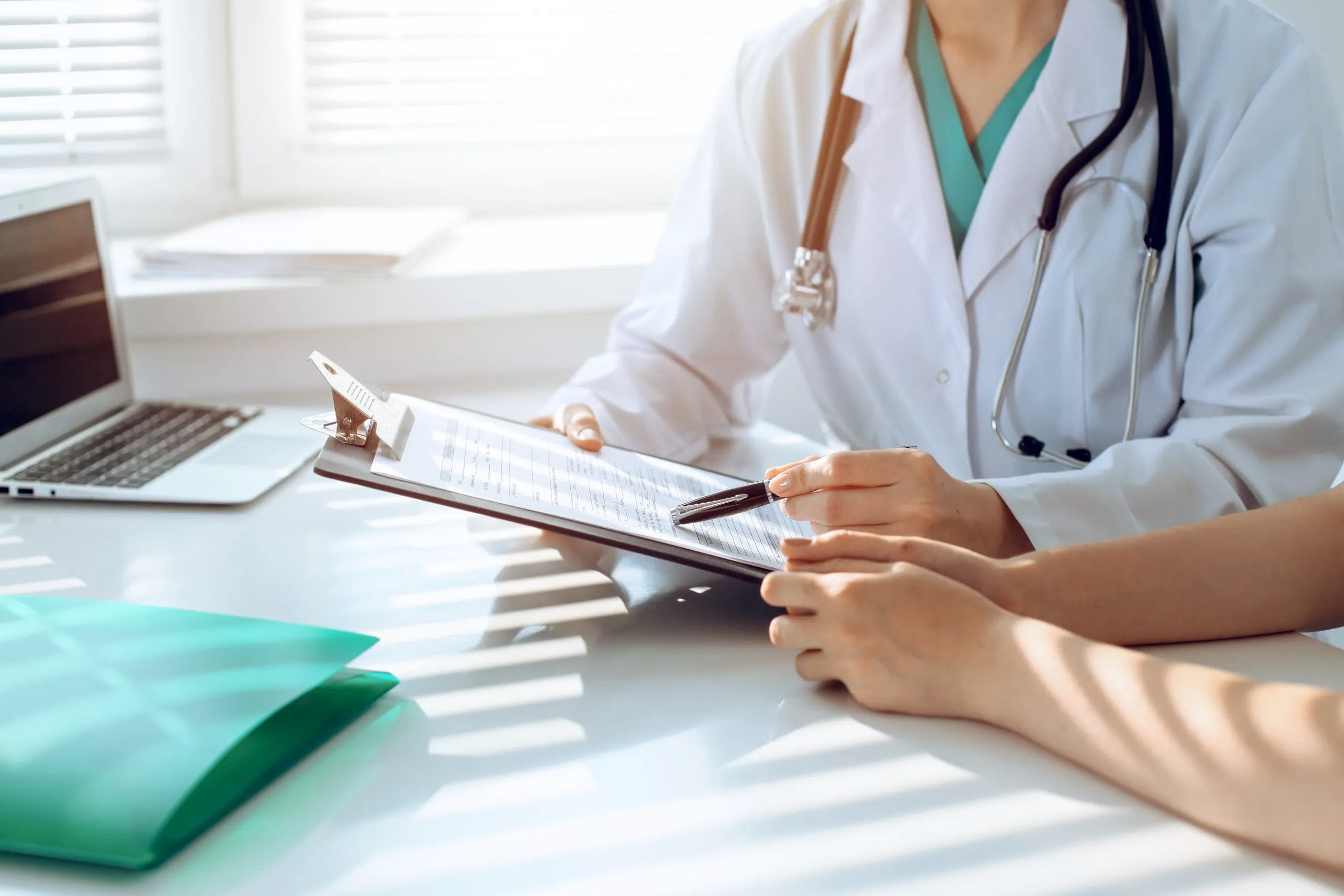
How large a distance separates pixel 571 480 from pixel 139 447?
60 cm

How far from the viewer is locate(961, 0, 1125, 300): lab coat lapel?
1188 millimetres

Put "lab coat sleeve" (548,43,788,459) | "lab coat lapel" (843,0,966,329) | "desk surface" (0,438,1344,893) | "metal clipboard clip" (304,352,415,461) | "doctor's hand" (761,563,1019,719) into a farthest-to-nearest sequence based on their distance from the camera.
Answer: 1. "lab coat sleeve" (548,43,788,459)
2. "lab coat lapel" (843,0,966,329)
3. "metal clipboard clip" (304,352,415,461)
4. "doctor's hand" (761,563,1019,719)
5. "desk surface" (0,438,1344,893)

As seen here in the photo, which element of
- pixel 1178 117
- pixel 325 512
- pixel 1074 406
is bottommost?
pixel 325 512

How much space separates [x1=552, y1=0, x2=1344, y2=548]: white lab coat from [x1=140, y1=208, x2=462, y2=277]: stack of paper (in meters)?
0.45

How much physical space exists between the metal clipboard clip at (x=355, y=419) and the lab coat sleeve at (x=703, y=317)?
1.37 ft

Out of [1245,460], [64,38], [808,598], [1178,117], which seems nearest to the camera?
[808,598]

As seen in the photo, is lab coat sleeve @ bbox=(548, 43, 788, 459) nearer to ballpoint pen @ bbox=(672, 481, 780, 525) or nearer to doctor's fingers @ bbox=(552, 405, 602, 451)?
doctor's fingers @ bbox=(552, 405, 602, 451)

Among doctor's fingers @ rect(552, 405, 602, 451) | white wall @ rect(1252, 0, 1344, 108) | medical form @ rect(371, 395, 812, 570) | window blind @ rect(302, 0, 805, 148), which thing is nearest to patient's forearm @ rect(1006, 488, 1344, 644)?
medical form @ rect(371, 395, 812, 570)

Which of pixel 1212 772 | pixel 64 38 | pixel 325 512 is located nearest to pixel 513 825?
pixel 1212 772

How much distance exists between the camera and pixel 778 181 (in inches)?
54.2

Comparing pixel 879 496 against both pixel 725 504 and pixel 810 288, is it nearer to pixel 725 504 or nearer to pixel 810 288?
pixel 725 504

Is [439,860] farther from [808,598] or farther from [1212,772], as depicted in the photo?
[1212,772]

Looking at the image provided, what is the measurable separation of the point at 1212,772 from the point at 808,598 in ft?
0.89

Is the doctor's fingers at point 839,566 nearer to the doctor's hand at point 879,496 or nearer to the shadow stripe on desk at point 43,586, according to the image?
the doctor's hand at point 879,496
